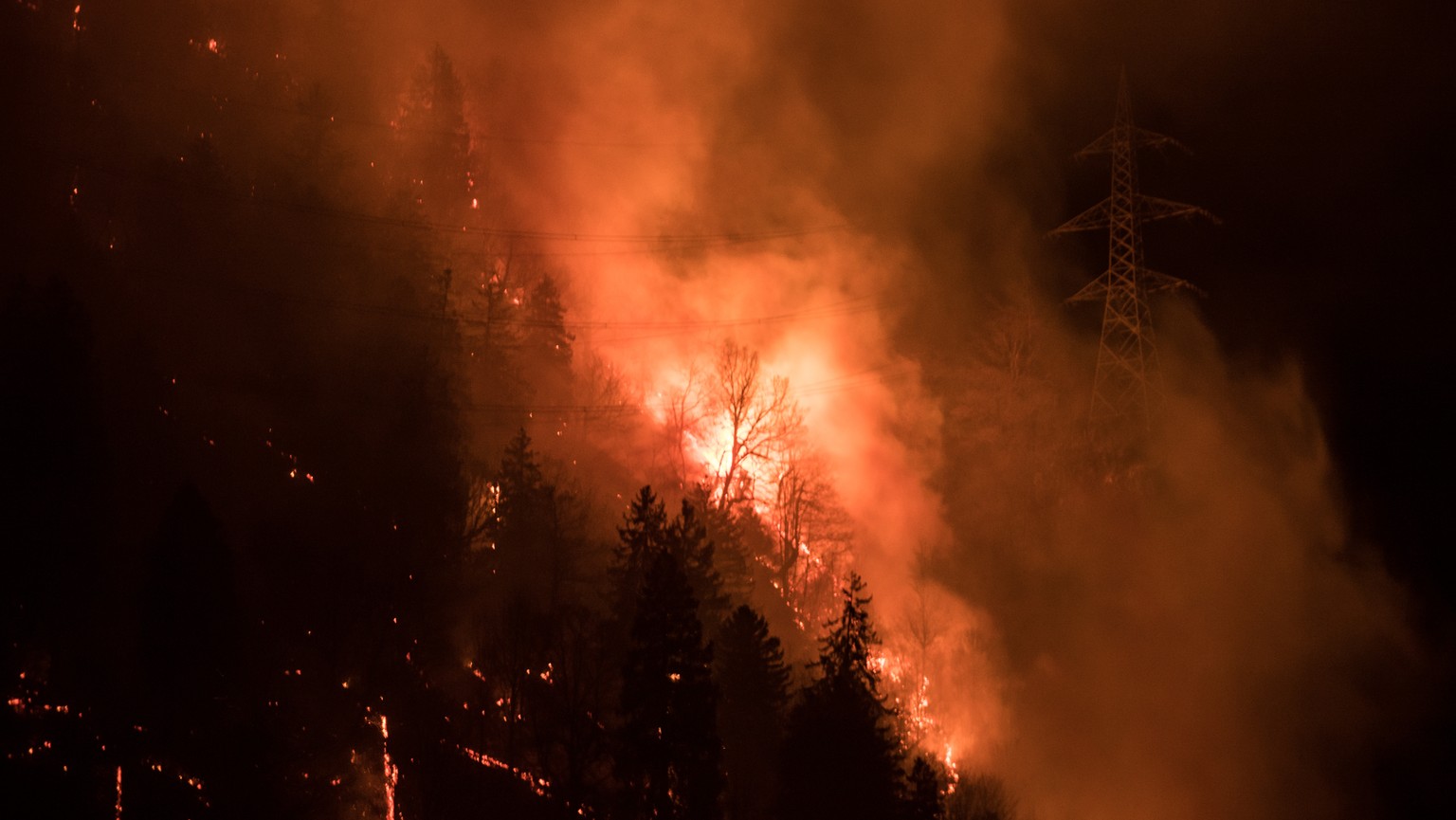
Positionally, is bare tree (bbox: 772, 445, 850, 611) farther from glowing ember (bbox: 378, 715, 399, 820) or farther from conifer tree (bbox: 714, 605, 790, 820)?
glowing ember (bbox: 378, 715, 399, 820)

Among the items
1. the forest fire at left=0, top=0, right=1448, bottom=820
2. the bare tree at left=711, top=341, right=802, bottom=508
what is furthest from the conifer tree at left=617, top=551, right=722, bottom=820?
the bare tree at left=711, top=341, right=802, bottom=508

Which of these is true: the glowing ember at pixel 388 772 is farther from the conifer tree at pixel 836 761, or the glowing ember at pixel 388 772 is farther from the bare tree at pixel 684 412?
the bare tree at pixel 684 412

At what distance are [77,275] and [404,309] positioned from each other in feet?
44.9

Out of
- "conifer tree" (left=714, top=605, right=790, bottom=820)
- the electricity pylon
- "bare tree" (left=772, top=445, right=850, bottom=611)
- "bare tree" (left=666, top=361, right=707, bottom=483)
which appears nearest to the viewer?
"conifer tree" (left=714, top=605, right=790, bottom=820)

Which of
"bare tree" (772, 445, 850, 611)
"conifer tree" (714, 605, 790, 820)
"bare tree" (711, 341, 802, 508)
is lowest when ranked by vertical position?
"conifer tree" (714, 605, 790, 820)

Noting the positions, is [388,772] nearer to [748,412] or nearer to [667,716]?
[667,716]

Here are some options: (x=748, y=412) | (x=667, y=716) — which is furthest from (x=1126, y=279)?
(x=667, y=716)

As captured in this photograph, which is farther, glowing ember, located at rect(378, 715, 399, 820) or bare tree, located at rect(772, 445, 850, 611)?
bare tree, located at rect(772, 445, 850, 611)

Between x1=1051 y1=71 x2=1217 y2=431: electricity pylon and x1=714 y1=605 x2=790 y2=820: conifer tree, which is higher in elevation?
x1=1051 y1=71 x2=1217 y2=431: electricity pylon

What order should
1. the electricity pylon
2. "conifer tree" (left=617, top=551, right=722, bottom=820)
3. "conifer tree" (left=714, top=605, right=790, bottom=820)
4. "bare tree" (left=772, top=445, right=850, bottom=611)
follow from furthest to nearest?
"bare tree" (left=772, top=445, right=850, bottom=611) < the electricity pylon < "conifer tree" (left=714, top=605, right=790, bottom=820) < "conifer tree" (left=617, top=551, right=722, bottom=820)

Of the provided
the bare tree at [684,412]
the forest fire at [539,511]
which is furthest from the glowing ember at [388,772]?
the bare tree at [684,412]

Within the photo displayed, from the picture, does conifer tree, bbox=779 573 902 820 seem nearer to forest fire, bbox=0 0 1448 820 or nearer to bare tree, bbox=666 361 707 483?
forest fire, bbox=0 0 1448 820

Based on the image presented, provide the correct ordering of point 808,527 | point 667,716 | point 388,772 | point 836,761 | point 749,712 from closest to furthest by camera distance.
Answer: point 667,716 < point 836,761 < point 388,772 < point 749,712 < point 808,527

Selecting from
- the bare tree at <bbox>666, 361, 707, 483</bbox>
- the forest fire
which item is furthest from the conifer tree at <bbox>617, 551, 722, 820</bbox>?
the bare tree at <bbox>666, 361, 707, 483</bbox>
